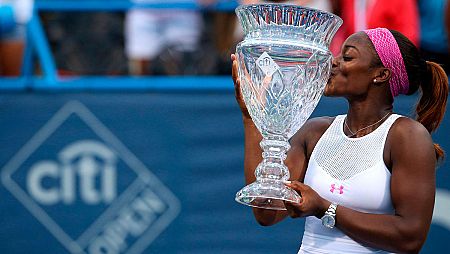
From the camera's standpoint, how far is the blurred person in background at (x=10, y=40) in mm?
4711

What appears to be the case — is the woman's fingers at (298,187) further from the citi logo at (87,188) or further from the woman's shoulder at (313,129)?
the citi logo at (87,188)

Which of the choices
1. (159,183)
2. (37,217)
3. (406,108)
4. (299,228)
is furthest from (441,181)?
(37,217)

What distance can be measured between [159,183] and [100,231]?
0.37m

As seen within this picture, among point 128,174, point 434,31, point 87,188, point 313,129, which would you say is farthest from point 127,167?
point 313,129

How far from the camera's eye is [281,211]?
7.99 feet

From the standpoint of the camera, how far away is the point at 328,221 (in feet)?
7.28

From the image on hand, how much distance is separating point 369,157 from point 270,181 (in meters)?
0.29

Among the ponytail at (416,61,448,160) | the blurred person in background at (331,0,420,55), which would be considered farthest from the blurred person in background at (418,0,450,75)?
the ponytail at (416,61,448,160)

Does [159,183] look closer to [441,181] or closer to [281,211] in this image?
[441,181]

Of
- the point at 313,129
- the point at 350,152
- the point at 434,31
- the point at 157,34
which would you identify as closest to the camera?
the point at 350,152

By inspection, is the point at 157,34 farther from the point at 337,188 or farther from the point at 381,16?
the point at 337,188

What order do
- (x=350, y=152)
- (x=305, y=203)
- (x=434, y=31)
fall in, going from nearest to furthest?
(x=305, y=203)
(x=350, y=152)
(x=434, y=31)

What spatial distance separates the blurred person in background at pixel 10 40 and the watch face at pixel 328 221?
2.92m

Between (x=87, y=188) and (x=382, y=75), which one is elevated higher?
(x=382, y=75)
